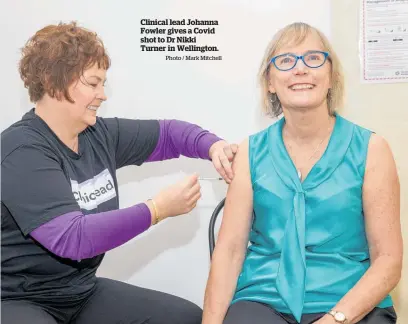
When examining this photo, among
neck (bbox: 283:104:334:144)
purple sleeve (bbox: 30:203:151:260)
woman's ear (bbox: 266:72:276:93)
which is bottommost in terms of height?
purple sleeve (bbox: 30:203:151:260)

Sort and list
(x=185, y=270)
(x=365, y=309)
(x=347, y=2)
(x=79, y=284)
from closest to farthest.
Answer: (x=365, y=309) → (x=79, y=284) → (x=347, y=2) → (x=185, y=270)

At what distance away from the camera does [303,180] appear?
164 cm

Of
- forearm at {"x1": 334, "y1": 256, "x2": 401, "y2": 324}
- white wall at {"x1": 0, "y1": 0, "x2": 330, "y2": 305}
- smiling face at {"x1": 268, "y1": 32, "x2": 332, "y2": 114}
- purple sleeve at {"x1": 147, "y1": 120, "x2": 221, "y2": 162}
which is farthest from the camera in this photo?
white wall at {"x1": 0, "y1": 0, "x2": 330, "y2": 305}

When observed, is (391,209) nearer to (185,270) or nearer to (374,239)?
(374,239)

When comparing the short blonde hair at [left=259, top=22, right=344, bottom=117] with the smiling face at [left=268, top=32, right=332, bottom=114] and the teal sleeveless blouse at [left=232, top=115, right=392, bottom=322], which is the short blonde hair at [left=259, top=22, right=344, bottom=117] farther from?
the teal sleeveless blouse at [left=232, top=115, right=392, bottom=322]

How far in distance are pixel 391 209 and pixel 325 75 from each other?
0.43 m

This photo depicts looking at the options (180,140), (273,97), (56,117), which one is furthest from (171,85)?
(56,117)

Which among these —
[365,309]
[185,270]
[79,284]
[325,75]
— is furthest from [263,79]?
[185,270]

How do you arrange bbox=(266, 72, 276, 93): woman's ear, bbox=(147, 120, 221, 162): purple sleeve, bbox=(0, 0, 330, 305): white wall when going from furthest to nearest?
bbox=(0, 0, 330, 305): white wall < bbox=(147, 120, 221, 162): purple sleeve < bbox=(266, 72, 276, 93): woman's ear

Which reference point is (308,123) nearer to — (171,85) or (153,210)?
(153,210)

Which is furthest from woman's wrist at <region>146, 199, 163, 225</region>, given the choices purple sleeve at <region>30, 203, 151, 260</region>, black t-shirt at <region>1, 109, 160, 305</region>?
black t-shirt at <region>1, 109, 160, 305</region>

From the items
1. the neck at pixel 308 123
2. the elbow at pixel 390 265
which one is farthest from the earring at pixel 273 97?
the elbow at pixel 390 265

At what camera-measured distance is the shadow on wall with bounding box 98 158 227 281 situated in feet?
8.46

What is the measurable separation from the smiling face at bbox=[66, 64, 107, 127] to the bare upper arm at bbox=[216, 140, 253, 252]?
50cm
